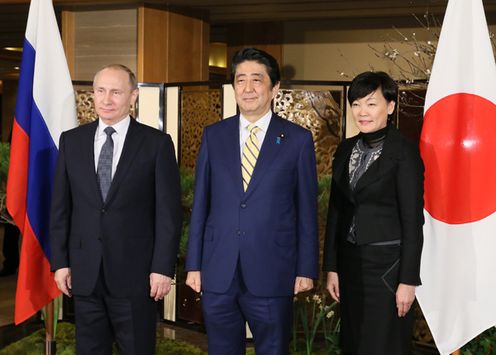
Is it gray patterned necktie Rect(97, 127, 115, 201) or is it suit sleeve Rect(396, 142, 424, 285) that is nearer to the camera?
suit sleeve Rect(396, 142, 424, 285)

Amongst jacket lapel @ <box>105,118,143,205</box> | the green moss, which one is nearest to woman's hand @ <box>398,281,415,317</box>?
jacket lapel @ <box>105,118,143,205</box>

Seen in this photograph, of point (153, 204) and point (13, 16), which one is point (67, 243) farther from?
point (13, 16)

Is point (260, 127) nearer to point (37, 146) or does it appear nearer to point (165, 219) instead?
point (165, 219)

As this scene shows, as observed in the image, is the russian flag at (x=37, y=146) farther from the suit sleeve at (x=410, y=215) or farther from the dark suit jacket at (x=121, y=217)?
the suit sleeve at (x=410, y=215)

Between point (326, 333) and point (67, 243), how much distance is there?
1.95m

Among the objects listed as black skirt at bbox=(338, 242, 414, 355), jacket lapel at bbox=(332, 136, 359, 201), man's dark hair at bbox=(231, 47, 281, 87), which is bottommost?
black skirt at bbox=(338, 242, 414, 355)

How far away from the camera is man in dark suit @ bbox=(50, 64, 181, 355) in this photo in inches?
107

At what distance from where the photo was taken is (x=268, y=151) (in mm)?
2639

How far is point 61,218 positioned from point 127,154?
0.35 m

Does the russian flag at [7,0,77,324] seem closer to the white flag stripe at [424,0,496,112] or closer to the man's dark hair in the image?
the man's dark hair

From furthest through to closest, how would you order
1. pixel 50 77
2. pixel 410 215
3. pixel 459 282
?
pixel 50 77
pixel 459 282
pixel 410 215

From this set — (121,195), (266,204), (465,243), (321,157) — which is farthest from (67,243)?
(321,157)

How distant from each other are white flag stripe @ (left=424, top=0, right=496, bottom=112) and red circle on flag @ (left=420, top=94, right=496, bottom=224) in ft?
0.18

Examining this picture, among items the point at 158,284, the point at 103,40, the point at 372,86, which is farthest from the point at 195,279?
the point at 103,40
